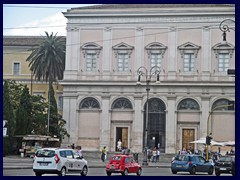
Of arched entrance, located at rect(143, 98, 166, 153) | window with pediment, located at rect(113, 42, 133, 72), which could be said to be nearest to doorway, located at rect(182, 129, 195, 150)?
arched entrance, located at rect(143, 98, 166, 153)

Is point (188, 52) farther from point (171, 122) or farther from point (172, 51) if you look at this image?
point (171, 122)

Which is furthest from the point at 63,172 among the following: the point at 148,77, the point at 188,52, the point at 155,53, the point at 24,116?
the point at 188,52

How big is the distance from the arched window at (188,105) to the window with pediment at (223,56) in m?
4.48

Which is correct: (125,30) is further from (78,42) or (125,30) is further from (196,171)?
(196,171)

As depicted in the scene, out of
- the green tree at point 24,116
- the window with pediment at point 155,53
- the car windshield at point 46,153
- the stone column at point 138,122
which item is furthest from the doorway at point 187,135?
the car windshield at point 46,153

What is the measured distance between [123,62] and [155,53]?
363 cm

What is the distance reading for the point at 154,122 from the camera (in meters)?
66.4

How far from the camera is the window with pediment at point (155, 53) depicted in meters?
67.4

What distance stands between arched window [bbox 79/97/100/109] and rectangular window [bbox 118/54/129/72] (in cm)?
442

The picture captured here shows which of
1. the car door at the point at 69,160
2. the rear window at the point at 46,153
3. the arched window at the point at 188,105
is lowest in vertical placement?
the car door at the point at 69,160

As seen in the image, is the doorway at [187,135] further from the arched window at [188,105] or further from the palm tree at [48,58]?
the palm tree at [48,58]

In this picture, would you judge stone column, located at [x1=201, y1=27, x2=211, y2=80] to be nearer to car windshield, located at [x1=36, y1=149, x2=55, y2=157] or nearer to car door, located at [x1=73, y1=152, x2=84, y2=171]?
car door, located at [x1=73, y1=152, x2=84, y2=171]

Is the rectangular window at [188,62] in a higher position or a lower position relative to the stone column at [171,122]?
higher

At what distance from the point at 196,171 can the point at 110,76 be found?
3652 centimetres
